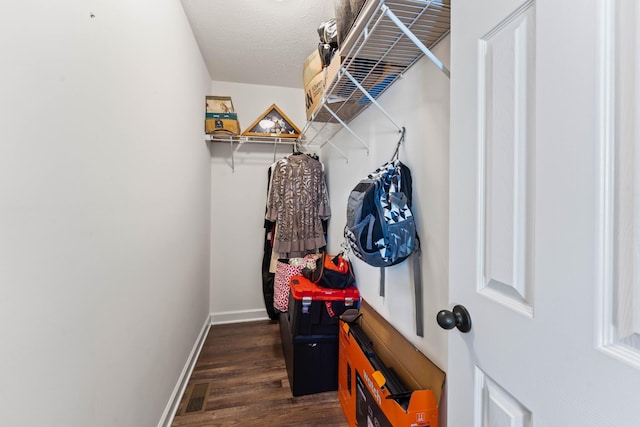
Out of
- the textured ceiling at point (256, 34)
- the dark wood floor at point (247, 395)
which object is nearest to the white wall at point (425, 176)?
the dark wood floor at point (247, 395)

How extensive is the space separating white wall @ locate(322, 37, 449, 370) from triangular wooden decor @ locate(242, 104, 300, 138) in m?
1.34

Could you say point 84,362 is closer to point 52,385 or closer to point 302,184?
point 52,385

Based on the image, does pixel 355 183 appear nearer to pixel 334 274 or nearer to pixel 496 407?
pixel 334 274

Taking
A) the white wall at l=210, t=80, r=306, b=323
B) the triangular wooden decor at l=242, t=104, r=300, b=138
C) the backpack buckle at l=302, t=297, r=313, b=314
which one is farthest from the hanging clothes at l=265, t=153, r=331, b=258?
the backpack buckle at l=302, t=297, r=313, b=314

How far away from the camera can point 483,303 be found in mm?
586

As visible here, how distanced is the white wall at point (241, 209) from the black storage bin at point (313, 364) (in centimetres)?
134

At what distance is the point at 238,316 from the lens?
116 inches

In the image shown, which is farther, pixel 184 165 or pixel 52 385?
pixel 184 165

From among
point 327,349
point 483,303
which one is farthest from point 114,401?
point 483,303

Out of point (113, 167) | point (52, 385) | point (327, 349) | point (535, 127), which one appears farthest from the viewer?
point (327, 349)

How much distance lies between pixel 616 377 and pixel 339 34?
4.57ft

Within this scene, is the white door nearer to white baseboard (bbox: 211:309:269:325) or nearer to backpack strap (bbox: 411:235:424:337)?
backpack strap (bbox: 411:235:424:337)

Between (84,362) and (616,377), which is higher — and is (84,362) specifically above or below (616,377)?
below

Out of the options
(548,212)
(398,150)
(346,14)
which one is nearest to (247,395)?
(398,150)
